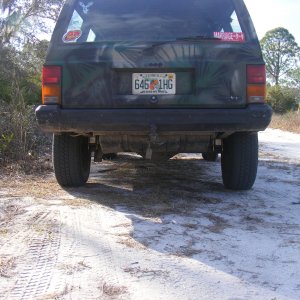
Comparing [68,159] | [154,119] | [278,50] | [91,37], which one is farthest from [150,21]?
[278,50]

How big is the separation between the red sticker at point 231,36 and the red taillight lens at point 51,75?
135 centimetres

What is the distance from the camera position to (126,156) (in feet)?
24.3

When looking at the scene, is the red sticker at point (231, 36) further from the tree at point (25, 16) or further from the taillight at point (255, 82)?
the tree at point (25, 16)

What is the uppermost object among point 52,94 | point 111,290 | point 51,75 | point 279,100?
point 279,100

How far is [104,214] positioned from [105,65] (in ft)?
3.92

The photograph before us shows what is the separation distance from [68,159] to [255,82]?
1.86m

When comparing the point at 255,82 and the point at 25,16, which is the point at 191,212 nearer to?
the point at 255,82

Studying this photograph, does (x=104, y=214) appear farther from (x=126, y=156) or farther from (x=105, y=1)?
(x=126, y=156)

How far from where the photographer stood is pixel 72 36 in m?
3.84

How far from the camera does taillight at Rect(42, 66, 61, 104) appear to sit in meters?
3.74

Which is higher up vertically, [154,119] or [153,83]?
[153,83]

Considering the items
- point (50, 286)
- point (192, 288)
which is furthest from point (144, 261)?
point (50, 286)

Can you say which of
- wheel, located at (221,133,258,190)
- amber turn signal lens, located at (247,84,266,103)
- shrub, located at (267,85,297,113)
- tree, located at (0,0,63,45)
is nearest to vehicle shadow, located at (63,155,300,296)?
wheel, located at (221,133,258,190)

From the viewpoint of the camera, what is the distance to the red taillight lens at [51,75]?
3740mm
